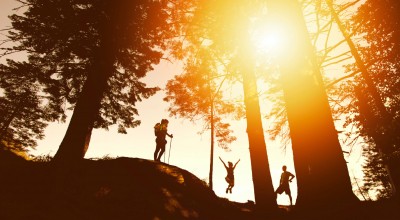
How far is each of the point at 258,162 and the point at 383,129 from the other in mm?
3785

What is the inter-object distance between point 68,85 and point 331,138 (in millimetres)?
13157

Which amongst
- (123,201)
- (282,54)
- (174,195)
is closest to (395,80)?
(282,54)

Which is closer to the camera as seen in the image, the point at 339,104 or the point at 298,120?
the point at 298,120

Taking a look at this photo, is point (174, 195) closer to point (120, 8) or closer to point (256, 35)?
point (256, 35)

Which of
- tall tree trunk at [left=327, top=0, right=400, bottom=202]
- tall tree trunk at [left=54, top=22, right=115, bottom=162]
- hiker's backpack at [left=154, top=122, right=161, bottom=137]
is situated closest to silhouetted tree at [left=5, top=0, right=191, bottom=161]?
tall tree trunk at [left=54, top=22, right=115, bottom=162]

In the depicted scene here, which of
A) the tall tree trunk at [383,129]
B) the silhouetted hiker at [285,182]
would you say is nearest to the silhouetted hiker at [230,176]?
the silhouetted hiker at [285,182]

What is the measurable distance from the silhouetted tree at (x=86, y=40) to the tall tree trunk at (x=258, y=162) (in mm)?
5469

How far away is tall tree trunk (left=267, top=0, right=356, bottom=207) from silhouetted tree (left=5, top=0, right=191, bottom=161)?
796 cm

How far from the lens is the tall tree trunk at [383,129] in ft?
23.0

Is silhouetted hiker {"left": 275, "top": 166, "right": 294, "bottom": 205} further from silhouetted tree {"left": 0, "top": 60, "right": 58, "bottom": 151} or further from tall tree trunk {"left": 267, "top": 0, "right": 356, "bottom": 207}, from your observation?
silhouetted tree {"left": 0, "top": 60, "right": 58, "bottom": 151}

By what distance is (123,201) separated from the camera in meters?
5.54

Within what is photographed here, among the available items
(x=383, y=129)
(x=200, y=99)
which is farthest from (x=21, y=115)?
(x=383, y=129)

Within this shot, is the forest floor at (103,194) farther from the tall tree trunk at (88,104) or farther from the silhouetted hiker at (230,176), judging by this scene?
the silhouetted hiker at (230,176)

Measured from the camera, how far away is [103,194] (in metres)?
5.59
